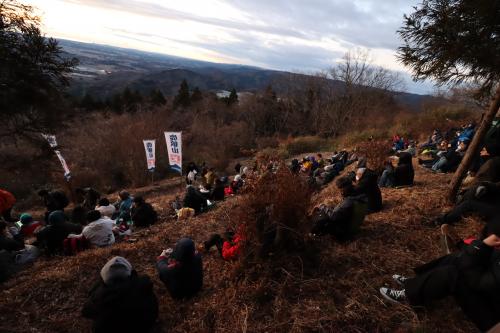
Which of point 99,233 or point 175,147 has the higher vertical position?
point 99,233

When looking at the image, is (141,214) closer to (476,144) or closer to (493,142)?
(476,144)

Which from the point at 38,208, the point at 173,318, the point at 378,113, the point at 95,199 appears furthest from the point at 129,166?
the point at 378,113

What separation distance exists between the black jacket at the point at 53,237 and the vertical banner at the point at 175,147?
698 cm

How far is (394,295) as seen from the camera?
3457 millimetres

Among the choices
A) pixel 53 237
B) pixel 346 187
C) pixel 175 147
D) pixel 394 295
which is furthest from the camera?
pixel 175 147

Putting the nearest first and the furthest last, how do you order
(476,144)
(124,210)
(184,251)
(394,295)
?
(394,295) → (184,251) → (476,144) → (124,210)

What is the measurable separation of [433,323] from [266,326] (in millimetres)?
1583

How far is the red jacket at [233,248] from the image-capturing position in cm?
405

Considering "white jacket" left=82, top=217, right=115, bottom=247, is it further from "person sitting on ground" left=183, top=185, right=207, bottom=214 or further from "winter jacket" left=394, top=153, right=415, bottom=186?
"winter jacket" left=394, top=153, right=415, bottom=186

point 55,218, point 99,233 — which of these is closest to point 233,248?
point 99,233

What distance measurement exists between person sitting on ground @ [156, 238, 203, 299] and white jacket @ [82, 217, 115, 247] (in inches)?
98.5

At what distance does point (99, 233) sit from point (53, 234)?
0.75 m

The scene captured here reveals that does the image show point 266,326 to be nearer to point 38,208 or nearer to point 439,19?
point 439,19

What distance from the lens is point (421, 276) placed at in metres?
3.25
